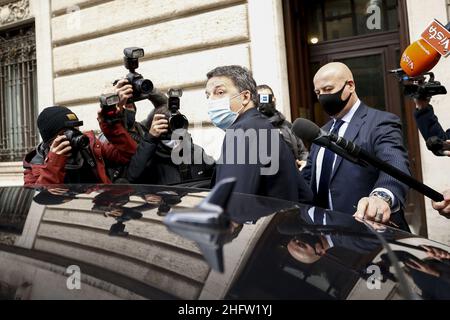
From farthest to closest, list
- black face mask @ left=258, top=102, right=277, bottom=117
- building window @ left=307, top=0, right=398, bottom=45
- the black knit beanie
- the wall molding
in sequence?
the wall molding, building window @ left=307, top=0, right=398, bottom=45, black face mask @ left=258, top=102, right=277, bottom=117, the black knit beanie

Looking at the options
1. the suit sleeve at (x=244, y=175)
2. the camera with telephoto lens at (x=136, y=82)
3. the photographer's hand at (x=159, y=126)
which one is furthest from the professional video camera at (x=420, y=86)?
the camera with telephoto lens at (x=136, y=82)

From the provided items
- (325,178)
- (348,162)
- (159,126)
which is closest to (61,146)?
(159,126)

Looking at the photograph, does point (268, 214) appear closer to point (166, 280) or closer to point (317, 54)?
point (166, 280)

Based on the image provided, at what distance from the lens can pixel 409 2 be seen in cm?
441

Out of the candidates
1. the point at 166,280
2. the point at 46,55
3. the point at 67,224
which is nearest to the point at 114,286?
the point at 166,280

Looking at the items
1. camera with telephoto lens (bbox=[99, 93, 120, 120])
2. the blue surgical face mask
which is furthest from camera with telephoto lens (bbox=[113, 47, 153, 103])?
the blue surgical face mask

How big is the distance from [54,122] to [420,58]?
2.31 metres

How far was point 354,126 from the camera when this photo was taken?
253cm

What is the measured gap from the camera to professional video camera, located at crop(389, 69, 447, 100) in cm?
278

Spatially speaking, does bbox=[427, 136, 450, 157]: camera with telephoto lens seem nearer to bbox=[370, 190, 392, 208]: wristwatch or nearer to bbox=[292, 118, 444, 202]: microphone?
bbox=[370, 190, 392, 208]: wristwatch

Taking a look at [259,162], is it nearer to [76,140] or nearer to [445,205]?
[445,205]

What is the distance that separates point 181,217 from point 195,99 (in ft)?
16.0

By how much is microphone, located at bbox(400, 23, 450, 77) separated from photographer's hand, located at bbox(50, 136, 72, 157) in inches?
83.9
